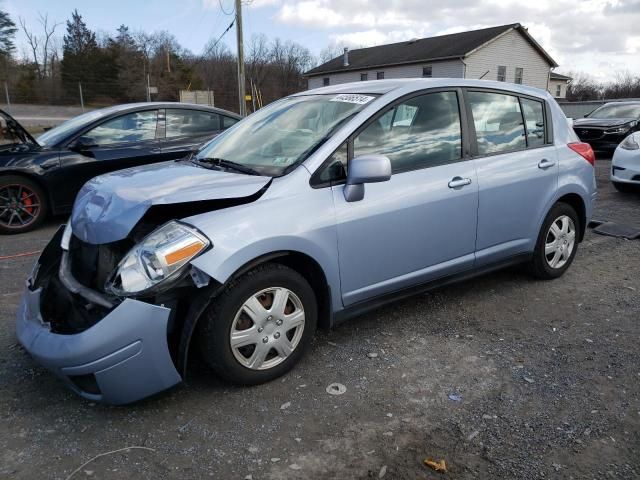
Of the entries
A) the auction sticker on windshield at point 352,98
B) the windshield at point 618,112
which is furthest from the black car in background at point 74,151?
the windshield at point 618,112

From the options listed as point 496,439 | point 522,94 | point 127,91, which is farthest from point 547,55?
point 496,439

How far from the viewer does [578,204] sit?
4.54m

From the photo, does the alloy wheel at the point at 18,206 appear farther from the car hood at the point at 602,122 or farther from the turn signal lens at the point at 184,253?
the car hood at the point at 602,122

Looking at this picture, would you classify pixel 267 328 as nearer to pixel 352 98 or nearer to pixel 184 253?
pixel 184 253

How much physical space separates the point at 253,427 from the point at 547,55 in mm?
42886

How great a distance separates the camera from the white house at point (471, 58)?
35188mm

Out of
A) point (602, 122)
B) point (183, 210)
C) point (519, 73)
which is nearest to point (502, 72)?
point (519, 73)

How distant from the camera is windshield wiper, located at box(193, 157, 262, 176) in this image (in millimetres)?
3122

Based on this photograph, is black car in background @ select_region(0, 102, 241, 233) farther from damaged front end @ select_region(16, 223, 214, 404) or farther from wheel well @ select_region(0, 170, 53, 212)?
damaged front end @ select_region(16, 223, 214, 404)

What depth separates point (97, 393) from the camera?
2.47m

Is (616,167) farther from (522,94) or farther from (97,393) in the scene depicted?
(97,393)

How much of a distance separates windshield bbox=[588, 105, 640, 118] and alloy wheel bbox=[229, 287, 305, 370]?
14227 millimetres

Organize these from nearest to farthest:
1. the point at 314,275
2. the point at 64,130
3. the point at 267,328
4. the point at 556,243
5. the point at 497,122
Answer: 1. the point at 267,328
2. the point at 314,275
3. the point at 497,122
4. the point at 556,243
5. the point at 64,130

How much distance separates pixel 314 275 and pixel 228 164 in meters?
0.96
